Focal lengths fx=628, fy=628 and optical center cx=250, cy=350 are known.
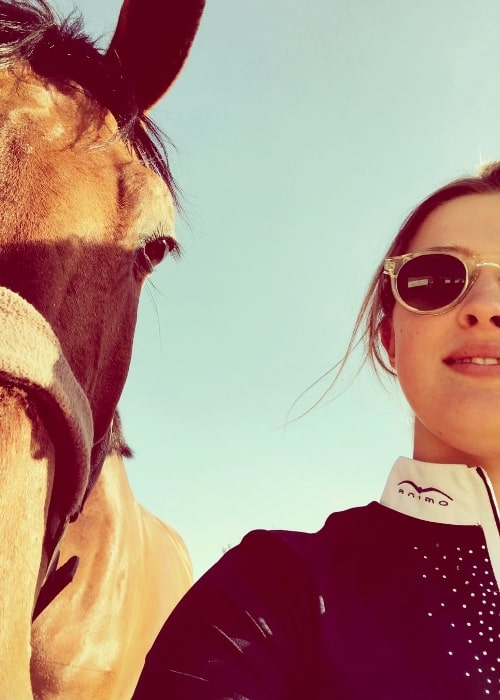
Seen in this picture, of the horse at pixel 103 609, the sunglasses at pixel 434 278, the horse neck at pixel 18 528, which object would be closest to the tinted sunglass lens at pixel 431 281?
the sunglasses at pixel 434 278

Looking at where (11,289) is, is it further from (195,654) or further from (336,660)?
(336,660)

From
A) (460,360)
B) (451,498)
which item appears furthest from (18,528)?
(460,360)

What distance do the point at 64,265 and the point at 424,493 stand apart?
3.09ft

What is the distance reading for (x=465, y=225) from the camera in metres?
1.47

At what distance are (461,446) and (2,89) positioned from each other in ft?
4.77

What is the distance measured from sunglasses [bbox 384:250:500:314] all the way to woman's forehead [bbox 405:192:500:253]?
47 millimetres

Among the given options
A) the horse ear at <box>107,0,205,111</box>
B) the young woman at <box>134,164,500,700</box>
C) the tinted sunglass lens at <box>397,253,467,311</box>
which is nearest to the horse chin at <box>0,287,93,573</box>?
the young woman at <box>134,164,500,700</box>

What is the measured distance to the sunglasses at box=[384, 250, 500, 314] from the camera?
4.48ft

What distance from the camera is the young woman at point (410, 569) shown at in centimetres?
100

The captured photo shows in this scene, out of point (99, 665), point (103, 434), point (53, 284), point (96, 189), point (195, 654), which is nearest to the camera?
point (195, 654)

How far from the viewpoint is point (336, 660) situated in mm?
1020

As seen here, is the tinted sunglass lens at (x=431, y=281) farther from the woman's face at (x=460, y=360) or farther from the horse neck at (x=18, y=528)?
the horse neck at (x=18, y=528)

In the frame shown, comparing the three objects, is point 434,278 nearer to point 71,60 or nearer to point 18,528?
point 18,528

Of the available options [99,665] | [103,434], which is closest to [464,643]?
[103,434]
